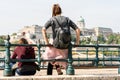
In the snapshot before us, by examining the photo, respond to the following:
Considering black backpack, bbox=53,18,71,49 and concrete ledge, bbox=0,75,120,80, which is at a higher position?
black backpack, bbox=53,18,71,49

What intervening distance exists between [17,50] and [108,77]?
2.04 meters

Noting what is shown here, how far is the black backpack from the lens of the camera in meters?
8.91

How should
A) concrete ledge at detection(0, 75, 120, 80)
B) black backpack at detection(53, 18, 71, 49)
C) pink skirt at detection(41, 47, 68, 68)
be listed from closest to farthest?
1. concrete ledge at detection(0, 75, 120, 80)
2. black backpack at detection(53, 18, 71, 49)
3. pink skirt at detection(41, 47, 68, 68)

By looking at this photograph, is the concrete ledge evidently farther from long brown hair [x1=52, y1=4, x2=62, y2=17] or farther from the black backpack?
long brown hair [x1=52, y1=4, x2=62, y2=17]

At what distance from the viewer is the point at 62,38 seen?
29.3ft

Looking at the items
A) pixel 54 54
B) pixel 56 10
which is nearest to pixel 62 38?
pixel 54 54

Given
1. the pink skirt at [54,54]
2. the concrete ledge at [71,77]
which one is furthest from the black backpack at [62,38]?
the concrete ledge at [71,77]

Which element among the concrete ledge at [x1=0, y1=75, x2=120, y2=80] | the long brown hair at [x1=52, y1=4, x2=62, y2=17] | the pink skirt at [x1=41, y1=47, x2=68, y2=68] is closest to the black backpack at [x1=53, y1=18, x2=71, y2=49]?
the pink skirt at [x1=41, y1=47, x2=68, y2=68]

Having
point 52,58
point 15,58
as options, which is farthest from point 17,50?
point 52,58

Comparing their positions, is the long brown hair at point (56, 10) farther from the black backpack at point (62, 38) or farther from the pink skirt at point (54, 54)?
the pink skirt at point (54, 54)

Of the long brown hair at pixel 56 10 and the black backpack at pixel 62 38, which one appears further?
the long brown hair at pixel 56 10

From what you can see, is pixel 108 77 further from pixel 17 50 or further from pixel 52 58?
pixel 17 50

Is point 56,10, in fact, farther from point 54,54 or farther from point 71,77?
point 71,77

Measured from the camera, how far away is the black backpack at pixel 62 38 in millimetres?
8906
